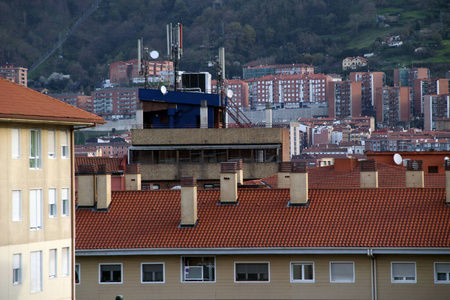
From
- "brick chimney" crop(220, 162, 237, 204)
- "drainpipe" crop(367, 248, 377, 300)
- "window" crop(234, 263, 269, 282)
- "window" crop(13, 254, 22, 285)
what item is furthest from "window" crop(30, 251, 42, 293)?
"drainpipe" crop(367, 248, 377, 300)

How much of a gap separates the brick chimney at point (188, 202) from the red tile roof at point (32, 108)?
5807mm

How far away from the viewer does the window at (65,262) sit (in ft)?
90.6

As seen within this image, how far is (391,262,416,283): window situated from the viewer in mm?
30609

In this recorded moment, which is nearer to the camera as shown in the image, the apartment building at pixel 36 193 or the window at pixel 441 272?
the apartment building at pixel 36 193

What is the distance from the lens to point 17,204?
2536 centimetres

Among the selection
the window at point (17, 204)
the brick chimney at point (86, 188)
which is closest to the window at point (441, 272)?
the brick chimney at point (86, 188)

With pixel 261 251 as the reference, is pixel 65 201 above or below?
above

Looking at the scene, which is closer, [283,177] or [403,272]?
[403,272]

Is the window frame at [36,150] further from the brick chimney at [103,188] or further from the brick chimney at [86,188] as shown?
the brick chimney at [86,188]

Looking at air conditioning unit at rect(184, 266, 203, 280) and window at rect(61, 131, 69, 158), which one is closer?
window at rect(61, 131, 69, 158)

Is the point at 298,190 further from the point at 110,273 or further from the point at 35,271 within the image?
the point at 35,271

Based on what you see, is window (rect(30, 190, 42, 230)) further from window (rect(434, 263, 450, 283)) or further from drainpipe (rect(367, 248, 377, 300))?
window (rect(434, 263, 450, 283))

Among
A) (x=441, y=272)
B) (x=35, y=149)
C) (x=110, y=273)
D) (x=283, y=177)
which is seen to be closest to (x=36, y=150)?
(x=35, y=149)

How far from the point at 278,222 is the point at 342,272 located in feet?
8.87
